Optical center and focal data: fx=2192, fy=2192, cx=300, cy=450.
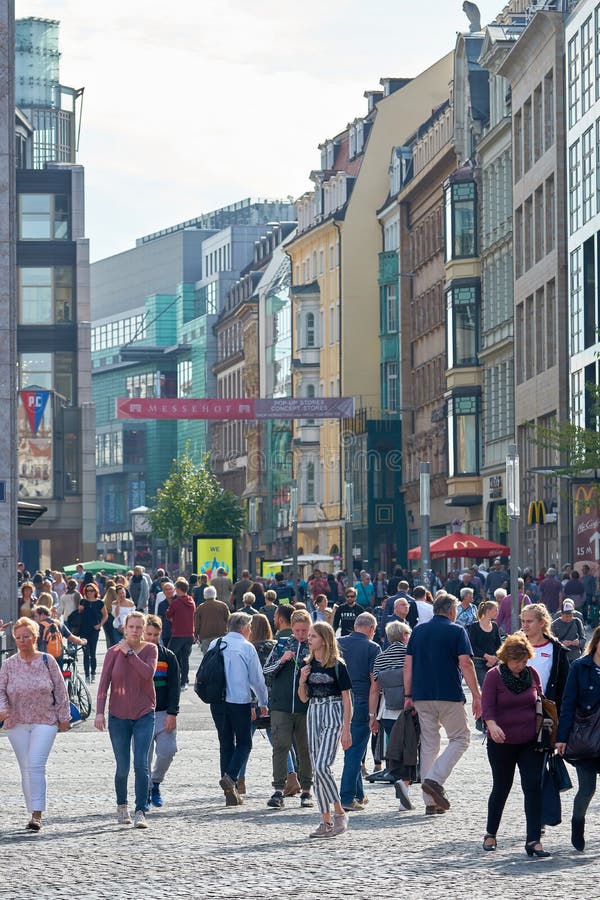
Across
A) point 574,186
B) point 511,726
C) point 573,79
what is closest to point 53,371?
point 574,186

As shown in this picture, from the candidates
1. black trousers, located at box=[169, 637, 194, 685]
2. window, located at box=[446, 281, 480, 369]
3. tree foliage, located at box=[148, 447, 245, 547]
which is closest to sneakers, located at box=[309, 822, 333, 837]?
black trousers, located at box=[169, 637, 194, 685]

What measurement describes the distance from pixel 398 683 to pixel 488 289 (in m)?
53.9

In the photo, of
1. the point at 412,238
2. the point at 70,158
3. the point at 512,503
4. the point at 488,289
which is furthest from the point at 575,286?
the point at 70,158

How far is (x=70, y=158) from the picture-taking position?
431 ft

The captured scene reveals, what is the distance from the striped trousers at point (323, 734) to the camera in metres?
15.6

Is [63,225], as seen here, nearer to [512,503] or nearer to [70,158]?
[70,158]

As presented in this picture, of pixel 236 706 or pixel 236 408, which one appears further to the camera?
pixel 236 408

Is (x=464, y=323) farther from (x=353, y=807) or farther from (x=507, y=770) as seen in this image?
(x=507, y=770)

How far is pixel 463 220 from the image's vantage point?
2884 inches

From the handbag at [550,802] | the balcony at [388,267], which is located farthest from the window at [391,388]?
the handbag at [550,802]

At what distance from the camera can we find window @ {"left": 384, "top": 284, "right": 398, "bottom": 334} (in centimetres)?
9762

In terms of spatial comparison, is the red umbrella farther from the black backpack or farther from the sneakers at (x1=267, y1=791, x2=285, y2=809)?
the black backpack

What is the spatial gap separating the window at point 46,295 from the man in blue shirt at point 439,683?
252ft

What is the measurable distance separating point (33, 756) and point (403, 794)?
3.13 m
